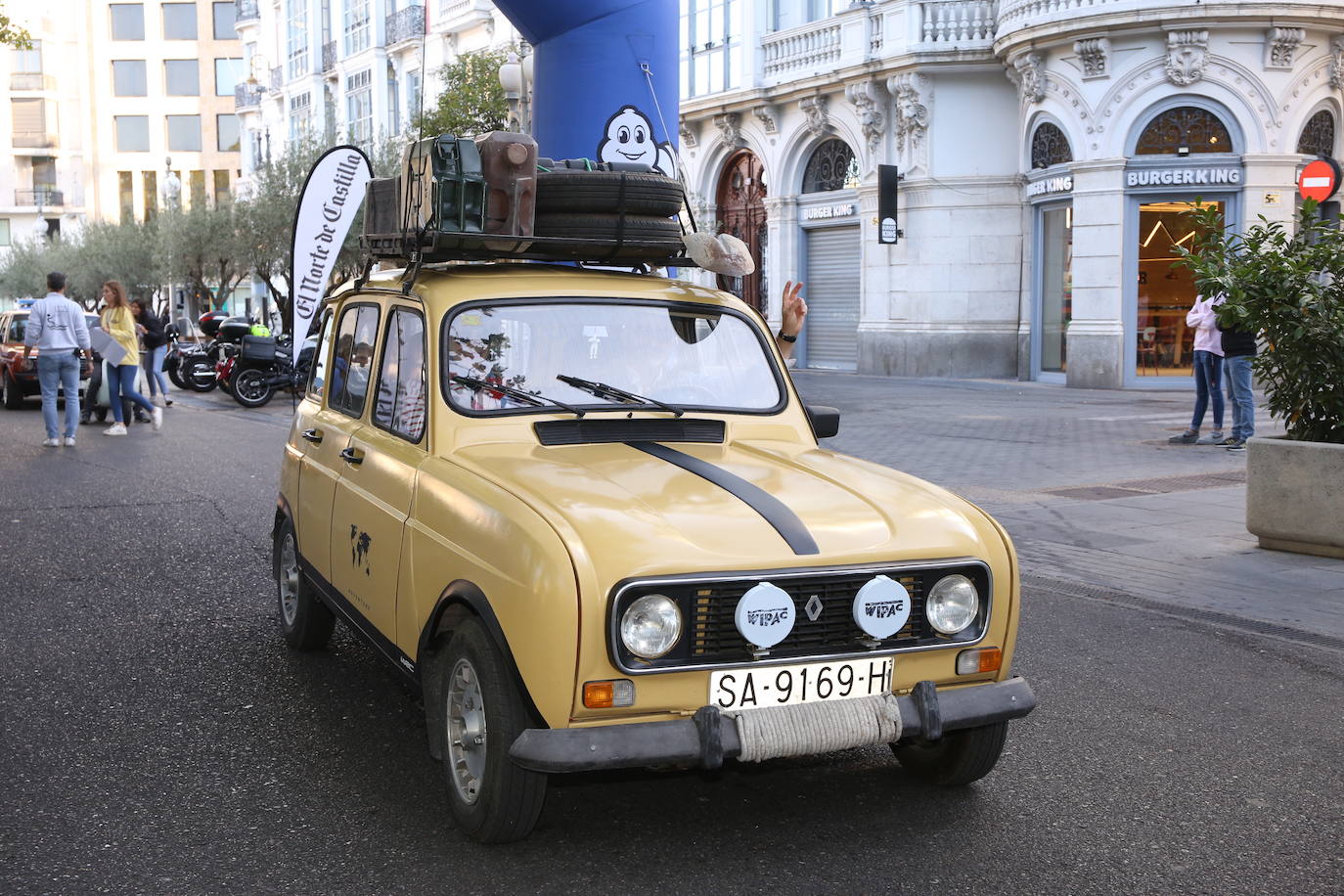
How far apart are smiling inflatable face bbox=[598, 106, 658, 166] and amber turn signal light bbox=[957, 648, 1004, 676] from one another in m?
7.29

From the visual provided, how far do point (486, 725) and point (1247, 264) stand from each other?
21.6ft

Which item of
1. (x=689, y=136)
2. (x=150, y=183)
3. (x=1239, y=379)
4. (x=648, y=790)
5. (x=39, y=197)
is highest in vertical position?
(x=150, y=183)

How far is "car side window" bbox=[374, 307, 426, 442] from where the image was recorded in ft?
15.5

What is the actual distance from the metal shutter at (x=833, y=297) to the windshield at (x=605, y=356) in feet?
77.0

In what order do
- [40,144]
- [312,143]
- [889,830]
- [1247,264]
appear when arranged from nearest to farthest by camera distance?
[889,830] < [1247,264] < [312,143] < [40,144]

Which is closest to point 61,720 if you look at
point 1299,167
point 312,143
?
point 1299,167

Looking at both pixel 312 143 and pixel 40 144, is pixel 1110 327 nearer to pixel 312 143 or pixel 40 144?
pixel 312 143

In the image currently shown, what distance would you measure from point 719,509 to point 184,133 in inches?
3480

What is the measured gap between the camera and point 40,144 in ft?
272

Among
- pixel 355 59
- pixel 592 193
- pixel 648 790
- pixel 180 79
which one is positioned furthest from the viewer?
pixel 180 79

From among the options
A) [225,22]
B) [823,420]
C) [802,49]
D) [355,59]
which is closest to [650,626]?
[823,420]

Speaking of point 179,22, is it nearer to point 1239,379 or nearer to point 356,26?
point 356,26

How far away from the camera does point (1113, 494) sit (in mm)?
11219

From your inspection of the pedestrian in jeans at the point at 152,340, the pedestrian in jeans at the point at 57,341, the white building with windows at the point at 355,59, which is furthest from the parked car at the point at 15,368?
the white building with windows at the point at 355,59
